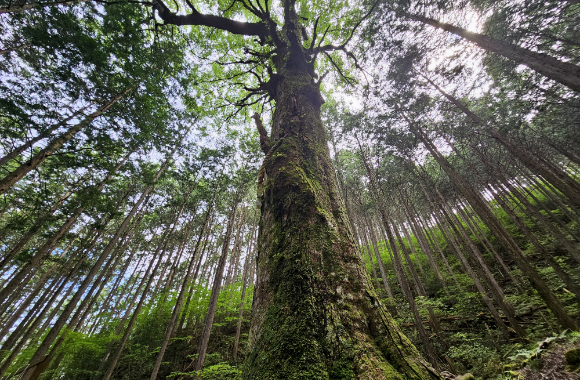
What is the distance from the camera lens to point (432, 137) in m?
13.0

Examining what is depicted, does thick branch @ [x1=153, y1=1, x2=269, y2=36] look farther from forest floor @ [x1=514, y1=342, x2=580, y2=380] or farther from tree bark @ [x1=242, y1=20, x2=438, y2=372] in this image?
forest floor @ [x1=514, y1=342, x2=580, y2=380]

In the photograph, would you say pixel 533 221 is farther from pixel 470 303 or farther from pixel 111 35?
pixel 111 35

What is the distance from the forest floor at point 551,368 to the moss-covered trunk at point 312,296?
1.18 metres

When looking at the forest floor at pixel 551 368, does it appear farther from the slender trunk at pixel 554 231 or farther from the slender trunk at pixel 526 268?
the slender trunk at pixel 554 231

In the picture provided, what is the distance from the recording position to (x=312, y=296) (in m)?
1.19

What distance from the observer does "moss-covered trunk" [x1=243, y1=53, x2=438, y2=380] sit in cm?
95

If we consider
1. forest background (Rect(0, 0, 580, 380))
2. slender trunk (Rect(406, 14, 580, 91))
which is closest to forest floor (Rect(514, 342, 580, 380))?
forest background (Rect(0, 0, 580, 380))

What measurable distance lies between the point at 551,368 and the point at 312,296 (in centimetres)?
191

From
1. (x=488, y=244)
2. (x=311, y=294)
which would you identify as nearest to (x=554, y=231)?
(x=488, y=244)

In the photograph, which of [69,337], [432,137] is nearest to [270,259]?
[69,337]

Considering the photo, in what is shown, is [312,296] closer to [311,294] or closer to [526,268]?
[311,294]

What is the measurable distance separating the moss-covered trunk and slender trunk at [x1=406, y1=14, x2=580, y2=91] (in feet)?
26.2

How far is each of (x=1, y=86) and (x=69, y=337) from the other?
10.9 m

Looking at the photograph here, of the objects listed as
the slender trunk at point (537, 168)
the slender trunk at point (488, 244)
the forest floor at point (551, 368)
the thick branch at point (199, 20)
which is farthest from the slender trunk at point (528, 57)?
the slender trunk at point (488, 244)
